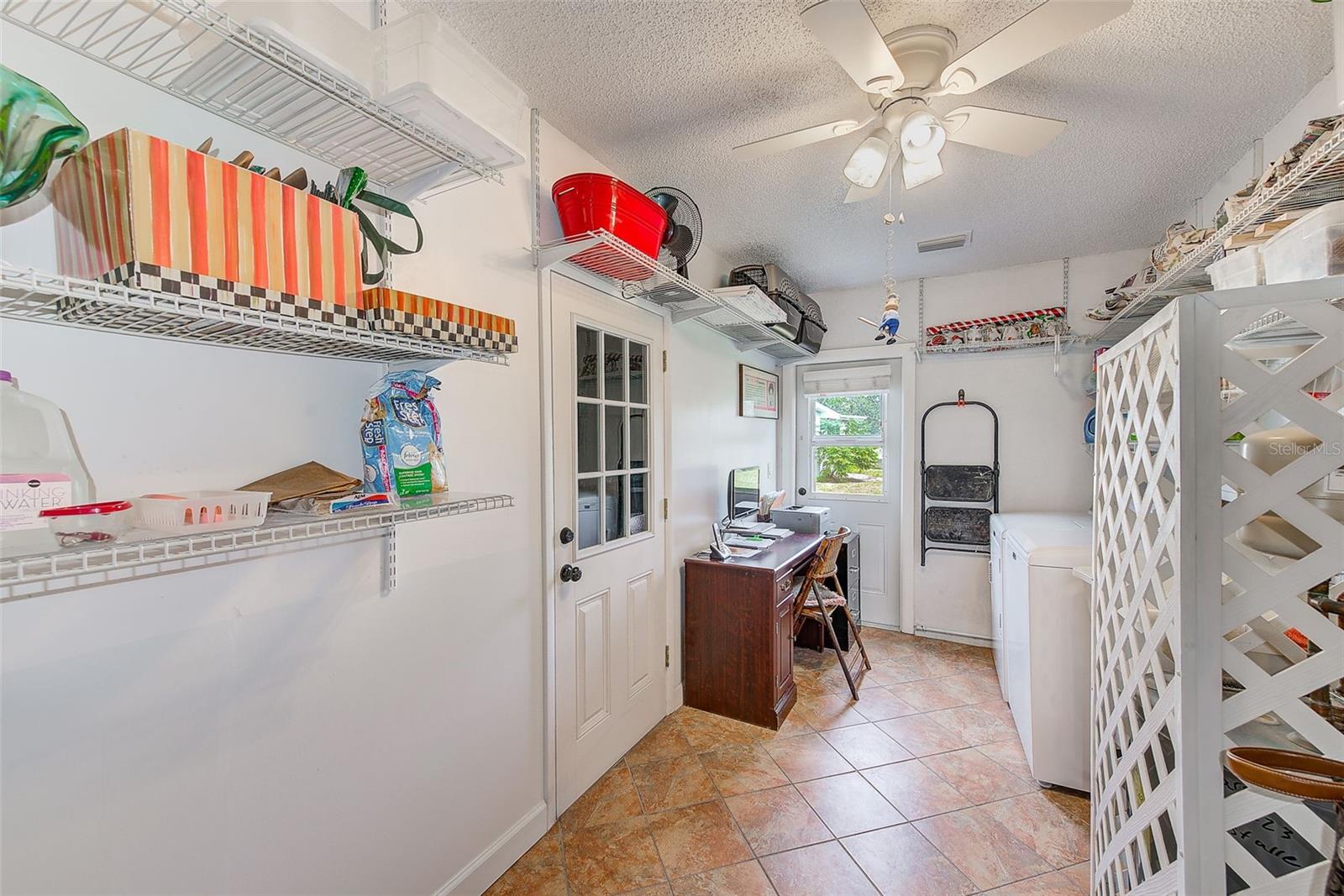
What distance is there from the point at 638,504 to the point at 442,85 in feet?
5.76

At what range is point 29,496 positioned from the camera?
67 centimetres

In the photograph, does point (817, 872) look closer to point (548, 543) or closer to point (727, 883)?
point (727, 883)

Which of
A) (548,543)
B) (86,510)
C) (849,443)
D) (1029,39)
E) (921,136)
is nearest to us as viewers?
(86,510)

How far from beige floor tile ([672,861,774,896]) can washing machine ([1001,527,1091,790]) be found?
1260 millimetres

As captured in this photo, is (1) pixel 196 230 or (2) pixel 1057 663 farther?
(2) pixel 1057 663

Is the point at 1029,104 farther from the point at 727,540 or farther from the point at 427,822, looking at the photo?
the point at 427,822

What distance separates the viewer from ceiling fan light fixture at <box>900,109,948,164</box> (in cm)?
141

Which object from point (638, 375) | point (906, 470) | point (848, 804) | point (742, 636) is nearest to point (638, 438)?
point (638, 375)

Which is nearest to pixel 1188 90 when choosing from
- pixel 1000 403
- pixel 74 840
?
pixel 1000 403

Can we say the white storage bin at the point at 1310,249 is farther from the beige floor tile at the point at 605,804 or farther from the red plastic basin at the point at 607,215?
the beige floor tile at the point at 605,804

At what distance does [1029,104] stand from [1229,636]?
1.77 meters

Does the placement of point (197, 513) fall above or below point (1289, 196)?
below

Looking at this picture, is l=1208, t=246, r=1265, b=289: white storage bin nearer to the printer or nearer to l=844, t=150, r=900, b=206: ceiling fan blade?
l=844, t=150, r=900, b=206: ceiling fan blade

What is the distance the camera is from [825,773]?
219 cm
